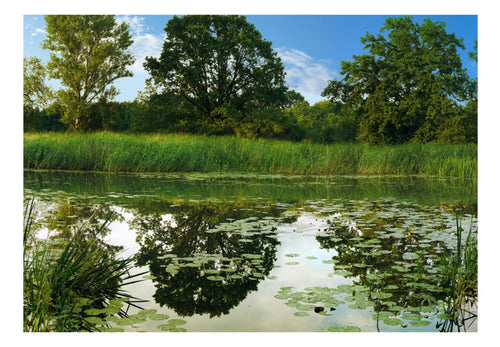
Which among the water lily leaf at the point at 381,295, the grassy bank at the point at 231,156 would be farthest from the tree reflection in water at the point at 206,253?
the grassy bank at the point at 231,156

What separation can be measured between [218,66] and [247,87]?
1937 mm

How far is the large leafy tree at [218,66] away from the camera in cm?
1795

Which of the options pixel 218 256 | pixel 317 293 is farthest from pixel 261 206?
pixel 317 293

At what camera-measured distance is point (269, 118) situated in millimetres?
19969

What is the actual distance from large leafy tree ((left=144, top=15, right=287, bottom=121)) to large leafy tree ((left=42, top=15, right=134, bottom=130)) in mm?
1950

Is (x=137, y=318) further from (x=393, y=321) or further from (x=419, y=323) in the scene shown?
(x=419, y=323)

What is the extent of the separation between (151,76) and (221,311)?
63.8 ft

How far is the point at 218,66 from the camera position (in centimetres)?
1822

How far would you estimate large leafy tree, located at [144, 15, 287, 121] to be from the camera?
17953 mm

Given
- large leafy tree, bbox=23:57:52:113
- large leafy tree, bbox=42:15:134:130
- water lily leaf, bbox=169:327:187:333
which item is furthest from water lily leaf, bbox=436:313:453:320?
large leafy tree, bbox=42:15:134:130

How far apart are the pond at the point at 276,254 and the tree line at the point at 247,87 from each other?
39.4ft

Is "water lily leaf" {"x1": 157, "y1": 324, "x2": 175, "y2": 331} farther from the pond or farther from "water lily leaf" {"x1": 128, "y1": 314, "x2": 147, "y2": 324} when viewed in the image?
"water lily leaf" {"x1": 128, "y1": 314, "x2": 147, "y2": 324}

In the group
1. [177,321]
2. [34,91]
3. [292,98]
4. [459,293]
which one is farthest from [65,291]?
[292,98]
